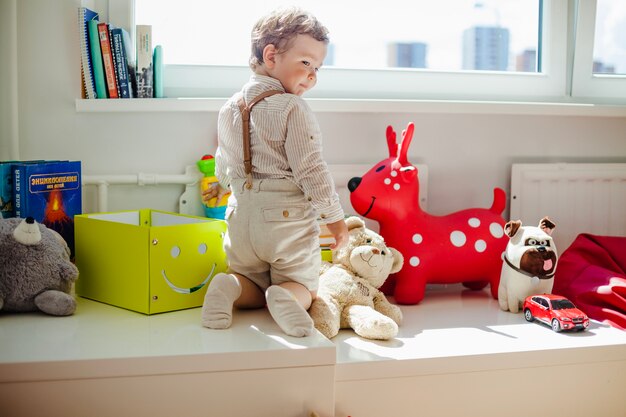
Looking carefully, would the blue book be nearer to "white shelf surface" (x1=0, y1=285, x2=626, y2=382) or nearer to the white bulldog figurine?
"white shelf surface" (x1=0, y1=285, x2=626, y2=382)

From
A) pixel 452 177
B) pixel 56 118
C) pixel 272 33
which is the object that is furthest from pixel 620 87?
pixel 56 118

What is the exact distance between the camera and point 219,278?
A: 4.38 feet

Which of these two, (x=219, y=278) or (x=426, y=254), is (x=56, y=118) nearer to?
(x=219, y=278)

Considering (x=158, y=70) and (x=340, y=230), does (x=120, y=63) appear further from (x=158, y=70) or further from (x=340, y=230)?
(x=340, y=230)

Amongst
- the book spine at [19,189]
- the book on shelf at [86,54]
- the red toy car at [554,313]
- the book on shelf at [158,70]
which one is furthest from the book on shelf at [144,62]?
the red toy car at [554,313]

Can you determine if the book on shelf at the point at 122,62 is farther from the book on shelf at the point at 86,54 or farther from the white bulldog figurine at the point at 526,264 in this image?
the white bulldog figurine at the point at 526,264

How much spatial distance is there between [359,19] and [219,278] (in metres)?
0.96

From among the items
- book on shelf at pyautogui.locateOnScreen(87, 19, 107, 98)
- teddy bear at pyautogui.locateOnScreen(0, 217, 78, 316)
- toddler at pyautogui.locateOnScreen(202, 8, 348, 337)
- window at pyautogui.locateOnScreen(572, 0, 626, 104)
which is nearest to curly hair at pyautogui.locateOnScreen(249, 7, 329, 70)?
toddler at pyautogui.locateOnScreen(202, 8, 348, 337)

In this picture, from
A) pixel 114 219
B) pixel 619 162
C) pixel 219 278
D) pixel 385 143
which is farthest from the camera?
pixel 619 162

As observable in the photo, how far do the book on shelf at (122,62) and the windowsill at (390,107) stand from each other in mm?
39

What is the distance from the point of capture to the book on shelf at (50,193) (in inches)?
59.4

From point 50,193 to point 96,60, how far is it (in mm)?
347

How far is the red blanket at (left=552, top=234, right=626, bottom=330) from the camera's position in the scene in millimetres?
1608

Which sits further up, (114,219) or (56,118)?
(56,118)
